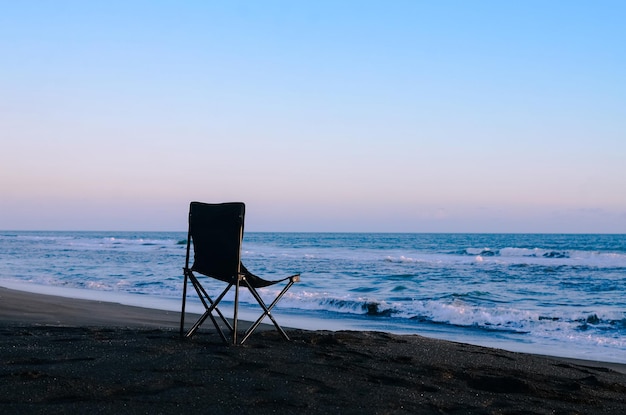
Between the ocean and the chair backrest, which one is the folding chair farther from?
the ocean

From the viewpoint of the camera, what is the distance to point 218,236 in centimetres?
571

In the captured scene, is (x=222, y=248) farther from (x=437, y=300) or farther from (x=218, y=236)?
(x=437, y=300)

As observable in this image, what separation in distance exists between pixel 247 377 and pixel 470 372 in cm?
176

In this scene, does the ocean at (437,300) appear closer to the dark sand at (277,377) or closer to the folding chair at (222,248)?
the dark sand at (277,377)

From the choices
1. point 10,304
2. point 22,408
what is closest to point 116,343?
point 22,408

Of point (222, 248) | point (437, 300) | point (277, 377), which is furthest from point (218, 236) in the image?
Answer: point (437, 300)

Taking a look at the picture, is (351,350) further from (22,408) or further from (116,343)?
(22,408)

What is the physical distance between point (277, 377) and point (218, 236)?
5.64ft

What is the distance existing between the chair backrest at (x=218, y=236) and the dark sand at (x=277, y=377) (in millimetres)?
650

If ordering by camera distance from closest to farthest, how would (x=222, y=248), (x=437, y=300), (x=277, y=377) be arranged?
(x=277, y=377), (x=222, y=248), (x=437, y=300)

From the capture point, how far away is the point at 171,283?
680 inches

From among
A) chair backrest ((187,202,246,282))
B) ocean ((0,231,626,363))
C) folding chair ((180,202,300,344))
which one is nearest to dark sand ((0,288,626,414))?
folding chair ((180,202,300,344))

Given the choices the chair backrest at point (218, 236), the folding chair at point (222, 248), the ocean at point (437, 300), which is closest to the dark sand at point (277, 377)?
the folding chair at point (222, 248)

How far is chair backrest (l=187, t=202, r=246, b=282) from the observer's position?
555cm
